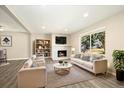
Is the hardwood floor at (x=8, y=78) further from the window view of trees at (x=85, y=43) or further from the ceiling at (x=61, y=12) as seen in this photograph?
the window view of trees at (x=85, y=43)

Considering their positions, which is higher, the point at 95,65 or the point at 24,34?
the point at 24,34

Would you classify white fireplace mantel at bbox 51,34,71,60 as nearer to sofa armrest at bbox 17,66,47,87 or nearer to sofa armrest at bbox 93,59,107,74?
sofa armrest at bbox 93,59,107,74

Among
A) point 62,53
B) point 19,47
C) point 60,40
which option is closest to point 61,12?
point 60,40

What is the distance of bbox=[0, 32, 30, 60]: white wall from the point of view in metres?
7.58

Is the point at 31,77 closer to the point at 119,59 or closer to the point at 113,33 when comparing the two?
the point at 119,59

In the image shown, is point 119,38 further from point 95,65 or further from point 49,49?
point 49,49

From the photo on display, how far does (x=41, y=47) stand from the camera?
8133mm

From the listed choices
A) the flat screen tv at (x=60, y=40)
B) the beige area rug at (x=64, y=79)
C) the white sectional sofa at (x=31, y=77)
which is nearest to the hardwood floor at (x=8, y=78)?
the white sectional sofa at (x=31, y=77)

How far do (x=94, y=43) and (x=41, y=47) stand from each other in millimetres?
4727

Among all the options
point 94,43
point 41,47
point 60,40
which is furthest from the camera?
point 60,40

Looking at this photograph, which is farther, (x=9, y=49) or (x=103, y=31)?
(x=9, y=49)
